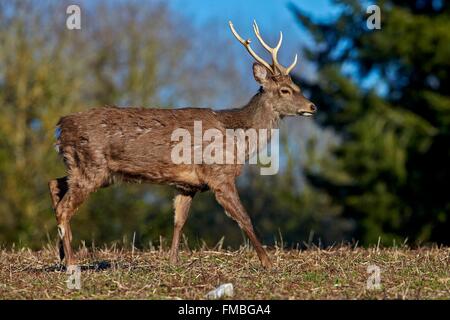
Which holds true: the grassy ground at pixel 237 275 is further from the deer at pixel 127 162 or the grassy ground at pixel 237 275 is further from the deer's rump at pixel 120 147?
the deer's rump at pixel 120 147

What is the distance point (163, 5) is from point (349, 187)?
26.5 ft

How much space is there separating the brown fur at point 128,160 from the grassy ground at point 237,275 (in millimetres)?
408

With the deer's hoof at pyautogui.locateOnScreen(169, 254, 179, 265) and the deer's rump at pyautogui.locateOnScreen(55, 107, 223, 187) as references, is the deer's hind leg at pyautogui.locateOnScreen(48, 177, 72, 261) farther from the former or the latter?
the deer's hoof at pyautogui.locateOnScreen(169, 254, 179, 265)

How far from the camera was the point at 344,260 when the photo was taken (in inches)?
332

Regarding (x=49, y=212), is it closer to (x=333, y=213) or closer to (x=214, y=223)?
(x=214, y=223)

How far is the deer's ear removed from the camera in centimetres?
971

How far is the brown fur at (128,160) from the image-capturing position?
866 cm

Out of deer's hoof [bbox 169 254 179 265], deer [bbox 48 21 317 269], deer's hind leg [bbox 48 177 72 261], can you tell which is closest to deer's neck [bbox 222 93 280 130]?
deer [bbox 48 21 317 269]

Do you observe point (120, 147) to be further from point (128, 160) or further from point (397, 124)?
point (397, 124)

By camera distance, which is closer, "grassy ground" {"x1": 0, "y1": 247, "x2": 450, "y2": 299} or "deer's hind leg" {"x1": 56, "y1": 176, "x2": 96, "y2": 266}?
"grassy ground" {"x1": 0, "y1": 247, "x2": 450, "y2": 299}

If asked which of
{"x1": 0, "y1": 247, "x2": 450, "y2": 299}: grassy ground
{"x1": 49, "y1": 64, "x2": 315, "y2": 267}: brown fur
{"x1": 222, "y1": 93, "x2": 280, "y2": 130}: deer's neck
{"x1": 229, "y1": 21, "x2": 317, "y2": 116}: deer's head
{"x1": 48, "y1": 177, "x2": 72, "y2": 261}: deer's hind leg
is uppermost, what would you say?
{"x1": 229, "y1": 21, "x2": 317, "y2": 116}: deer's head

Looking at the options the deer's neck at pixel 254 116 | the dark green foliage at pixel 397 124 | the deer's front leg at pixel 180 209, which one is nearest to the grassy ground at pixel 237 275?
the deer's front leg at pixel 180 209

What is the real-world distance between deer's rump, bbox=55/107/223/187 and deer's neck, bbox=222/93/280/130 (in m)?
0.73
